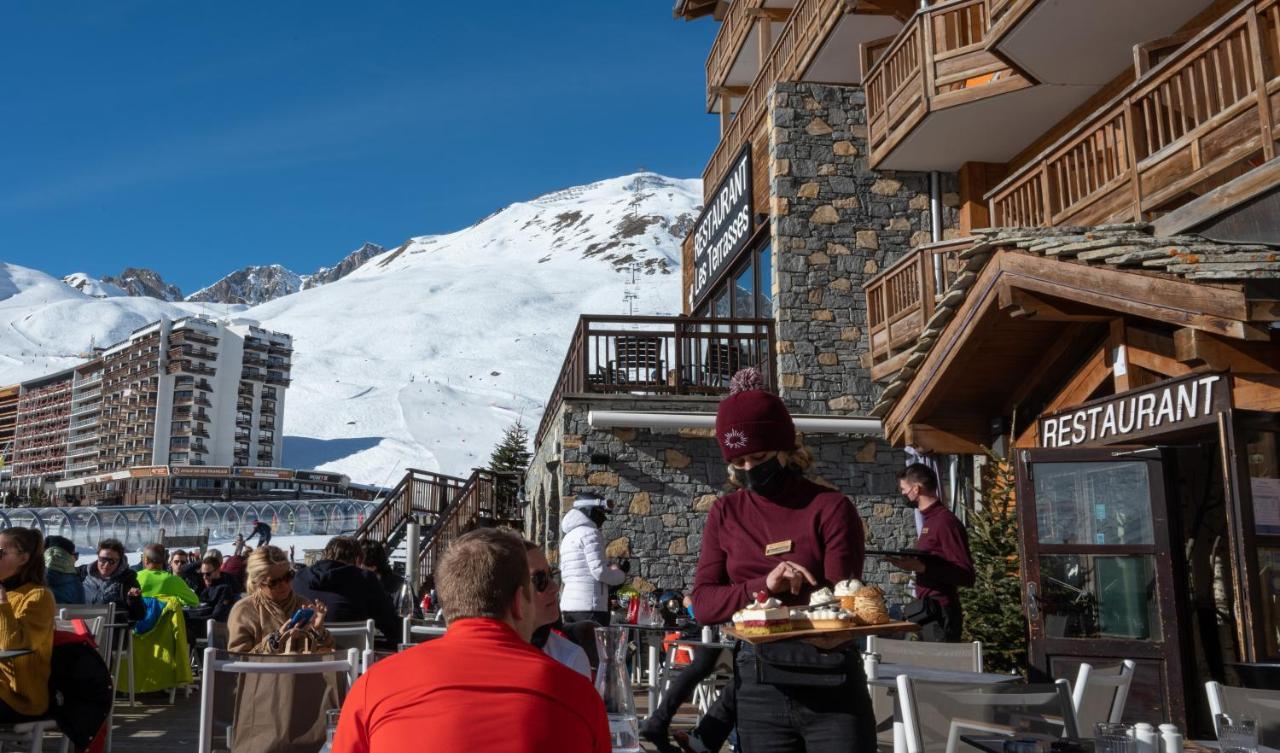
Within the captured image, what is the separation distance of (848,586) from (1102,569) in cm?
377

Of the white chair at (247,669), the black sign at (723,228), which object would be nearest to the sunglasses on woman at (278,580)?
the white chair at (247,669)

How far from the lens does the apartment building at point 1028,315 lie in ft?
18.3

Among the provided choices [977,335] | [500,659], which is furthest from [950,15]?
[500,659]

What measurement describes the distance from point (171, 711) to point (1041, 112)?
32.6ft

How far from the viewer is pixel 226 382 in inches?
4407

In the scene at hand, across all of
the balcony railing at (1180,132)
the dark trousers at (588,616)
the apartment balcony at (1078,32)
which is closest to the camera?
the balcony railing at (1180,132)

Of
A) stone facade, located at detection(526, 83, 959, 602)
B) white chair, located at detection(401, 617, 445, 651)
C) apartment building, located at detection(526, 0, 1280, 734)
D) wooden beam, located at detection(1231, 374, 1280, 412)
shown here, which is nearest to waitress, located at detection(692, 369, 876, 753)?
white chair, located at detection(401, 617, 445, 651)

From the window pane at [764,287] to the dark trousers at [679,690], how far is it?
29.8 ft

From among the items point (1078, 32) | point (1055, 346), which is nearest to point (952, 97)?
point (1078, 32)

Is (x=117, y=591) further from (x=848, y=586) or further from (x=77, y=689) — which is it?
(x=848, y=586)

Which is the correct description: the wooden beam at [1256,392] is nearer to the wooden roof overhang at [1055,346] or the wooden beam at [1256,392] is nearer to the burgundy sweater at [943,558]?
the wooden roof overhang at [1055,346]

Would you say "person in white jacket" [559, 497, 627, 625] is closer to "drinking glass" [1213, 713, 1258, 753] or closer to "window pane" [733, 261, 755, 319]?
"drinking glass" [1213, 713, 1258, 753]

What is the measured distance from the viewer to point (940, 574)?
527 cm

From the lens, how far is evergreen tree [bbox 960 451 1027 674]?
748 cm
